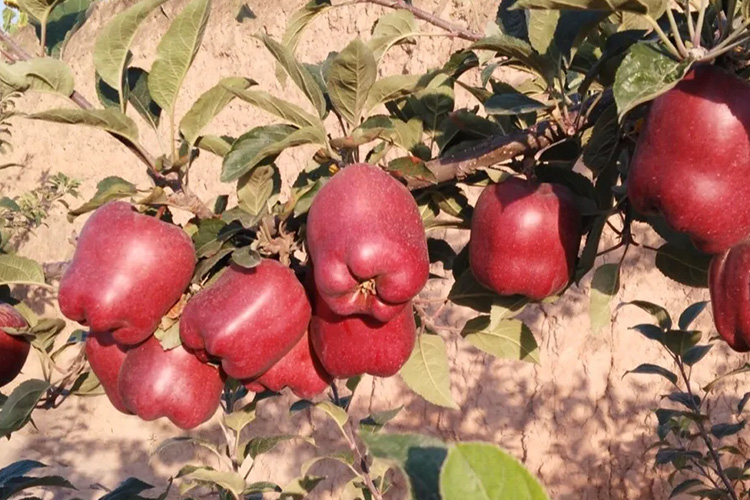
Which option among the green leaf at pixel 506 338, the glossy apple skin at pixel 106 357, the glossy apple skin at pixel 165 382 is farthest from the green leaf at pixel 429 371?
the glossy apple skin at pixel 106 357

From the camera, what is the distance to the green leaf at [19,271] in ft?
3.65

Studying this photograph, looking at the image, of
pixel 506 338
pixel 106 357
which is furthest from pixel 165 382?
pixel 506 338

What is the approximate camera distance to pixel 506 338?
1.03 meters

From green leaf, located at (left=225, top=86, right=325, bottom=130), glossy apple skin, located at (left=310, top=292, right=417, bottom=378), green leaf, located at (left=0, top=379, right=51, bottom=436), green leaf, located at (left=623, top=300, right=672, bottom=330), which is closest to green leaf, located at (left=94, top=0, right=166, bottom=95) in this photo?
green leaf, located at (left=225, top=86, right=325, bottom=130)

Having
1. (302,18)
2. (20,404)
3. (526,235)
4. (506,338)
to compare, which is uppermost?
(302,18)

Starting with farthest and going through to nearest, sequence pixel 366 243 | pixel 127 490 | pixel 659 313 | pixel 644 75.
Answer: pixel 659 313, pixel 127 490, pixel 366 243, pixel 644 75

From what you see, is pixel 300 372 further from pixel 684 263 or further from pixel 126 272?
pixel 684 263

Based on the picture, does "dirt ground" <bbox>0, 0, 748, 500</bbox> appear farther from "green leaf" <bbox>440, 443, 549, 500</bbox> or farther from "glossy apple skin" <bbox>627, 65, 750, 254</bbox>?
"green leaf" <bbox>440, 443, 549, 500</bbox>

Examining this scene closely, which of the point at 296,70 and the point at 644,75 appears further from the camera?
the point at 296,70

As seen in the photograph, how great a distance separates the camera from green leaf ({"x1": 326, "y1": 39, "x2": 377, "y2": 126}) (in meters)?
0.81

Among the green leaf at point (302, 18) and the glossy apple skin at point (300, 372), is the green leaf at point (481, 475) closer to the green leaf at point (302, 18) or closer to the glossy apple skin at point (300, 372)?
the glossy apple skin at point (300, 372)

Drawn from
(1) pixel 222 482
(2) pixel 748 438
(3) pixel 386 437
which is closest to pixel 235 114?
(2) pixel 748 438

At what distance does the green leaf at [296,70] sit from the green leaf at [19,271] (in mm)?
539

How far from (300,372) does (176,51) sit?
1.38ft
